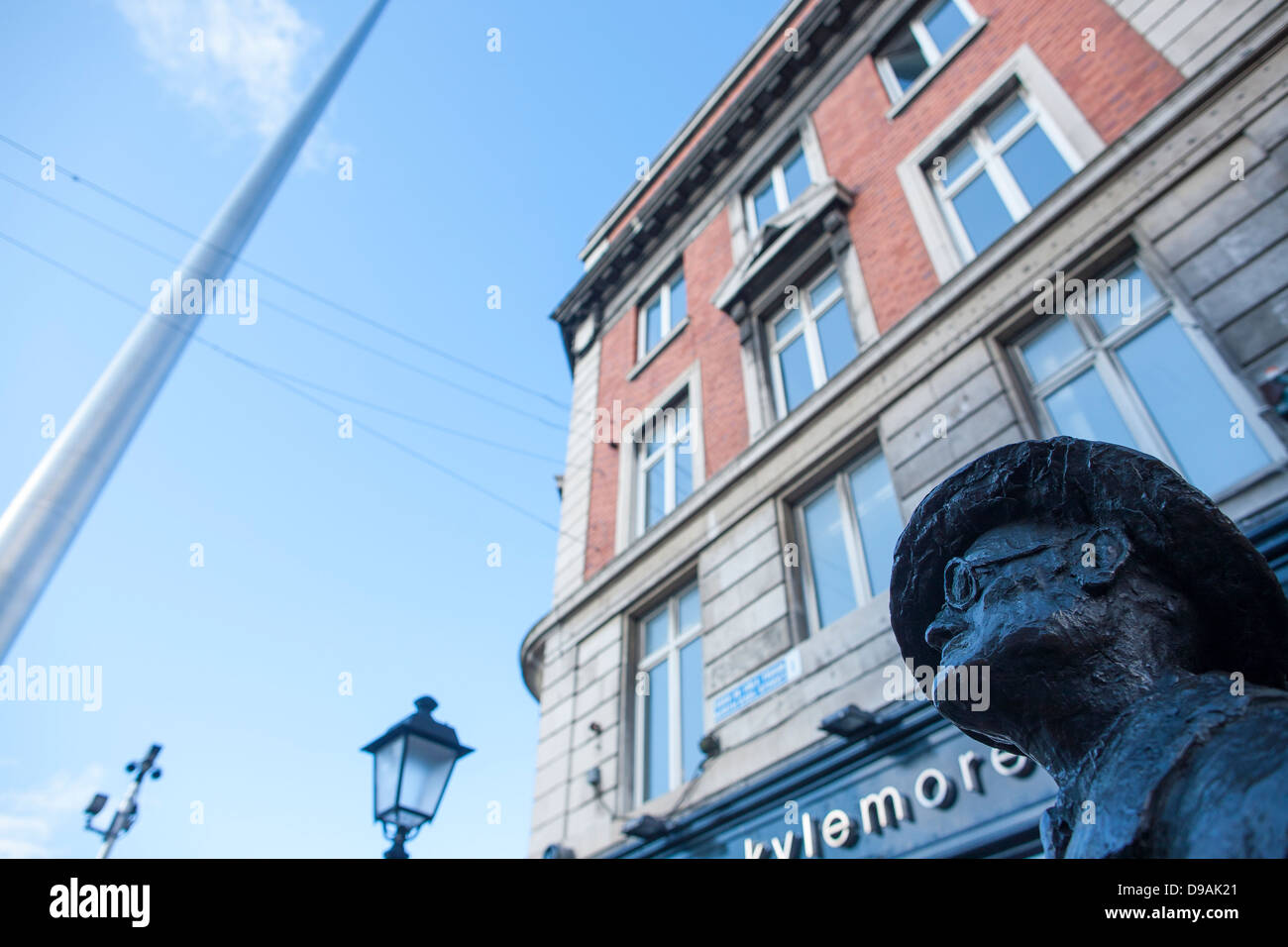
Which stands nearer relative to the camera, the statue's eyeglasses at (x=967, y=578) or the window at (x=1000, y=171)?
the statue's eyeglasses at (x=967, y=578)

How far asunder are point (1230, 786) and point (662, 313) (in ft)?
45.8

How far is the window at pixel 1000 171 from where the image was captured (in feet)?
27.9

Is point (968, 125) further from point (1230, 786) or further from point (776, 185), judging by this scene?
point (1230, 786)

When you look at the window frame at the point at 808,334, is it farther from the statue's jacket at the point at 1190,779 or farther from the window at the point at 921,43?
the statue's jacket at the point at 1190,779

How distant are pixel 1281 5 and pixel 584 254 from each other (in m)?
14.4

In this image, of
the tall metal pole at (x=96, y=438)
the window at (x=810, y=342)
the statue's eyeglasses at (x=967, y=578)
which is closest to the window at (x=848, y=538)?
the window at (x=810, y=342)

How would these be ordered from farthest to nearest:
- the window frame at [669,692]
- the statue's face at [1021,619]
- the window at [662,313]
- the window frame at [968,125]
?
the window at [662,313] < the window frame at [669,692] < the window frame at [968,125] < the statue's face at [1021,619]

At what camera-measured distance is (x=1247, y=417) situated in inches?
225

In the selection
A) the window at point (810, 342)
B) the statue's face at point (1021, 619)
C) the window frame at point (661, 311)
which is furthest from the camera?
the window frame at point (661, 311)

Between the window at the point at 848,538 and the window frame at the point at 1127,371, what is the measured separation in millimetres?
1751

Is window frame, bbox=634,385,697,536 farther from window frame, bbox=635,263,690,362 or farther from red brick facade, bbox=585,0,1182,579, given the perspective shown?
window frame, bbox=635,263,690,362

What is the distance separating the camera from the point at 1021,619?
5.27 ft

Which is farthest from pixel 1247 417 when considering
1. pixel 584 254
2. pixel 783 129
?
pixel 584 254
